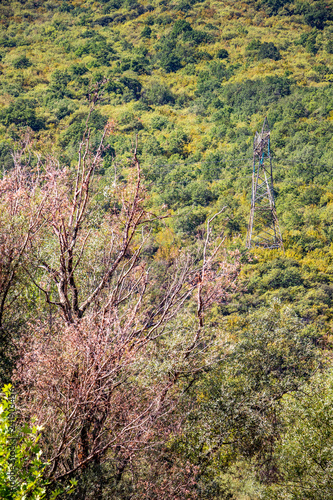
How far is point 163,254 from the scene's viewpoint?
44844 millimetres

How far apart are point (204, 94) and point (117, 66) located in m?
29.3

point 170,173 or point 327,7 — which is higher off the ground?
point 327,7

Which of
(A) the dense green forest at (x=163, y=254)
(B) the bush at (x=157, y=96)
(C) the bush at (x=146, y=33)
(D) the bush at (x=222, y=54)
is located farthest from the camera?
(C) the bush at (x=146, y=33)

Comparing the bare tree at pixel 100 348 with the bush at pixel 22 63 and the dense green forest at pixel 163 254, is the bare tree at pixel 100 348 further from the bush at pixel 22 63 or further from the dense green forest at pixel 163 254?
the bush at pixel 22 63

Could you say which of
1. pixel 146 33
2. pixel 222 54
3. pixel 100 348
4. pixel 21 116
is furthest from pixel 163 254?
pixel 146 33

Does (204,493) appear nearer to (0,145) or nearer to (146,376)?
(146,376)

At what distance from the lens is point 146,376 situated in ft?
30.9

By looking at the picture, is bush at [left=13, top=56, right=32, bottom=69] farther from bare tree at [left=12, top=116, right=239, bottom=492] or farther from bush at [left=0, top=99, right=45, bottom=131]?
bare tree at [left=12, top=116, right=239, bottom=492]

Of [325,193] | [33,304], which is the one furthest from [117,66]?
[33,304]

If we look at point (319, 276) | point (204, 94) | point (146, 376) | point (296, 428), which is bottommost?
point (319, 276)

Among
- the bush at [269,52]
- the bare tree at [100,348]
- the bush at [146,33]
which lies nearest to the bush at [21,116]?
the bush at [269,52]

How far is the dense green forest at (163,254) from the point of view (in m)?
6.52

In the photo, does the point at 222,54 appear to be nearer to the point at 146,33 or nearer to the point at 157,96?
the point at 146,33

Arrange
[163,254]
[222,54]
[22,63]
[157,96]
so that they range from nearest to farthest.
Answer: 1. [163,254]
2. [157,96]
3. [22,63]
4. [222,54]
